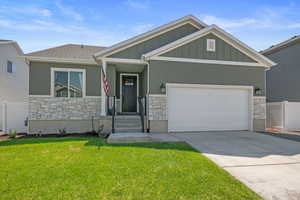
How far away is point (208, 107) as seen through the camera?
8625 mm

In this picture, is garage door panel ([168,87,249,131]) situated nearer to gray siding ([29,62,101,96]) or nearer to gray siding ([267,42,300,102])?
gray siding ([267,42,300,102])

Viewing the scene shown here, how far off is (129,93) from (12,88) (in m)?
9.66

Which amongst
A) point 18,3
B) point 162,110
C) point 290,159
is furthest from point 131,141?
point 18,3

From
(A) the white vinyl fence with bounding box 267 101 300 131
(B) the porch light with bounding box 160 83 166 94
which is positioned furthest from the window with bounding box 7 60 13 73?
(A) the white vinyl fence with bounding box 267 101 300 131

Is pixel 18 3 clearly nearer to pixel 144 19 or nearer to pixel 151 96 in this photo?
pixel 144 19

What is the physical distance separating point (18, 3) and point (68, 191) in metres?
8.40

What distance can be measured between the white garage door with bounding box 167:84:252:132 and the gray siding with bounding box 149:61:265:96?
0.32 m

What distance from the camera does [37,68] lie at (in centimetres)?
873

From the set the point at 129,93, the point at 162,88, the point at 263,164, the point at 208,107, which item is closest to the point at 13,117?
the point at 129,93

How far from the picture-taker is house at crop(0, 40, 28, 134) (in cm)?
937

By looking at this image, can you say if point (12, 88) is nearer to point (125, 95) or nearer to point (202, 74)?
point (125, 95)

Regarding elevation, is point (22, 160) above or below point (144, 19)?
below

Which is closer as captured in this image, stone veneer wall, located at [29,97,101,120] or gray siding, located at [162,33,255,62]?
gray siding, located at [162,33,255,62]

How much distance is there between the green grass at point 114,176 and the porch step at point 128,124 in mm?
2988
